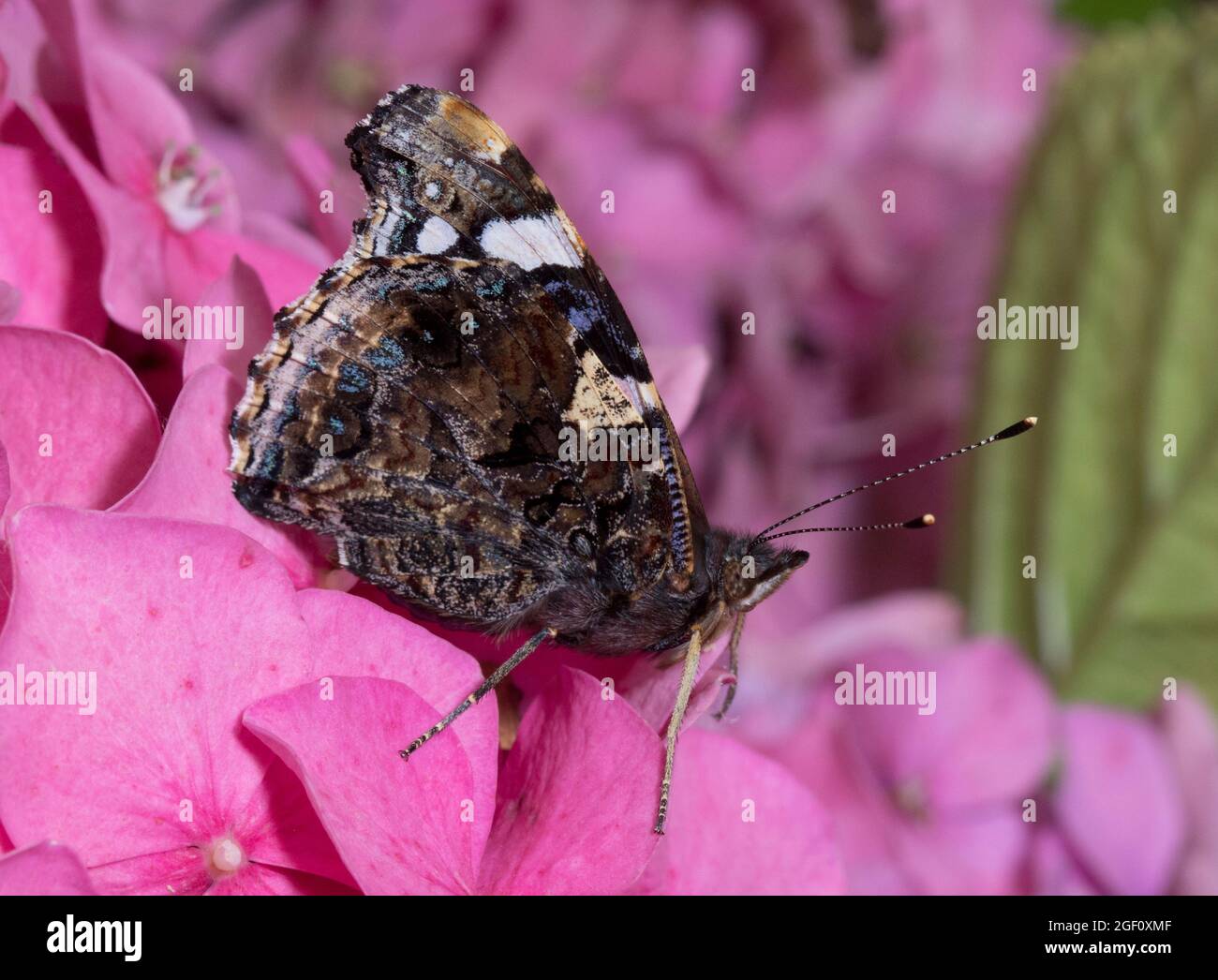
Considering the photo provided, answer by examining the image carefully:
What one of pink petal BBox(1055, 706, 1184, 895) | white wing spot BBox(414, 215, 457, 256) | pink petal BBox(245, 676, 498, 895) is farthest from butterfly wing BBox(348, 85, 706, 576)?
pink petal BBox(1055, 706, 1184, 895)

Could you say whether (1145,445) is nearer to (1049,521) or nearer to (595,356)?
(1049,521)

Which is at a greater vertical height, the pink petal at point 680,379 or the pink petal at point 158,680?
the pink petal at point 680,379

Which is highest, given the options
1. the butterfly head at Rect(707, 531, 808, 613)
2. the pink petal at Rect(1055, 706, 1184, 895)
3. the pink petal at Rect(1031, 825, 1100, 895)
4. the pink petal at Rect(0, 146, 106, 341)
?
the pink petal at Rect(0, 146, 106, 341)

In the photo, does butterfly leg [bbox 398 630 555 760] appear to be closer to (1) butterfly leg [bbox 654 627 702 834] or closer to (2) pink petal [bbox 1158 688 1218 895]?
(1) butterfly leg [bbox 654 627 702 834]

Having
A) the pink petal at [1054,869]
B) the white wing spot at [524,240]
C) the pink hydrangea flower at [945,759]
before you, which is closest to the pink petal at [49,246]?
the white wing spot at [524,240]

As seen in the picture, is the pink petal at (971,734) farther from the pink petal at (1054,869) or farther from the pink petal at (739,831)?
the pink petal at (739,831)

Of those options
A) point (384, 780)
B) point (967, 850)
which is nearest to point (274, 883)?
point (384, 780)
